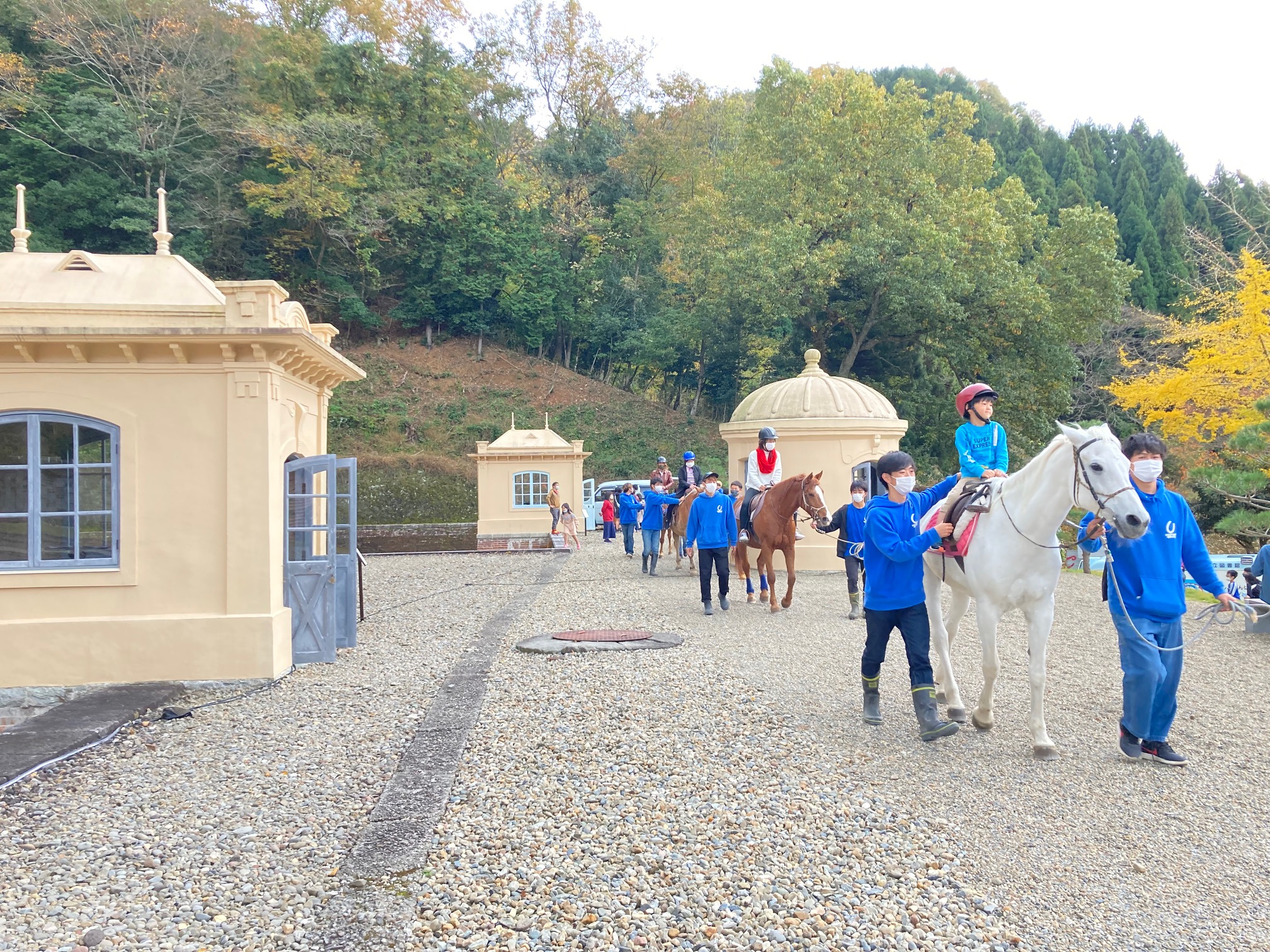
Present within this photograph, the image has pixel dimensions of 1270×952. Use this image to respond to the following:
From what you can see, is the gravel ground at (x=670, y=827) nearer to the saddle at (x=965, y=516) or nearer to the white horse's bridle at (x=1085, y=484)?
the saddle at (x=965, y=516)

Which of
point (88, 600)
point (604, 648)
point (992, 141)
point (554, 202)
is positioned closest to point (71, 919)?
point (88, 600)

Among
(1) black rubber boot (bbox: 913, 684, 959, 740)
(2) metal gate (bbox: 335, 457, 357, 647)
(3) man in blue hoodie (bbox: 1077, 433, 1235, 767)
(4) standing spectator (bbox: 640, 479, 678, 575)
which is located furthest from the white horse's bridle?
(4) standing spectator (bbox: 640, 479, 678, 575)

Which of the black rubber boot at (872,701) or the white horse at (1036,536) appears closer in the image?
the white horse at (1036,536)

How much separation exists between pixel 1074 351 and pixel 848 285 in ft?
35.0

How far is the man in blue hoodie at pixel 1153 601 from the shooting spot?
514cm

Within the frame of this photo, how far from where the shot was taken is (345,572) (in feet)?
32.6

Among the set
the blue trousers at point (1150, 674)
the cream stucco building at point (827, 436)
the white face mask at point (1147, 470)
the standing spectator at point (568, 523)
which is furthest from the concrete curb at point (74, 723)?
the standing spectator at point (568, 523)

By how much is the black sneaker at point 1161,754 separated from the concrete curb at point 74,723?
6.40m

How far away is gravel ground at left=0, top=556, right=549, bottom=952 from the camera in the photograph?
3.63 meters

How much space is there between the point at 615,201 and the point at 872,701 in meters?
41.2

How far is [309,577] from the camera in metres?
8.80

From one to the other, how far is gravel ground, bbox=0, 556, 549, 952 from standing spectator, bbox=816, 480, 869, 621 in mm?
4632

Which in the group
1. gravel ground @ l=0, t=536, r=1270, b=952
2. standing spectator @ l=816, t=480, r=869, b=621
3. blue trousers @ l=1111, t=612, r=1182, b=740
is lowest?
gravel ground @ l=0, t=536, r=1270, b=952

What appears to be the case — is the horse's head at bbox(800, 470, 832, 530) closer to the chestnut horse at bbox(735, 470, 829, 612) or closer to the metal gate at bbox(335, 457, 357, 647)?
A: the chestnut horse at bbox(735, 470, 829, 612)
